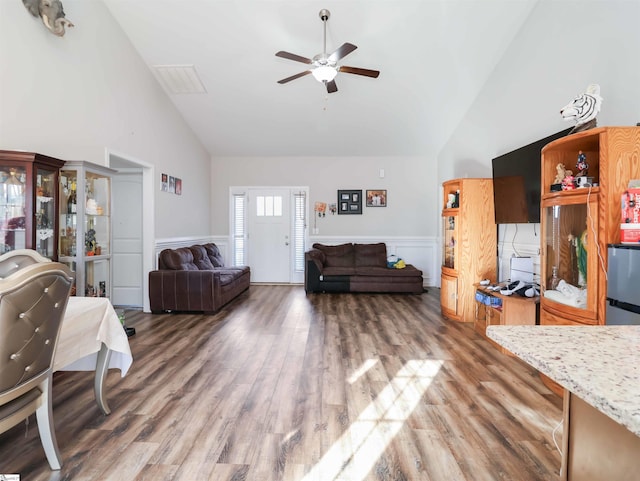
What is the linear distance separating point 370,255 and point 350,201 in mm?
1215

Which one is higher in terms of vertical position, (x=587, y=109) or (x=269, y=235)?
(x=587, y=109)

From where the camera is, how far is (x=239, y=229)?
698 cm

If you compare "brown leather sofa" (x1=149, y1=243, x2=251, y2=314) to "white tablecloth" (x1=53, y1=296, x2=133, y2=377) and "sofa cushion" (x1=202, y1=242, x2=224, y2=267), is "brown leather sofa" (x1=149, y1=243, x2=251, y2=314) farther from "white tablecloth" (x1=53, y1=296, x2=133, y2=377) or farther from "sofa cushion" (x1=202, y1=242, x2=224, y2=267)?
"white tablecloth" (x1=53, y1=296, x2=133, y2=377)

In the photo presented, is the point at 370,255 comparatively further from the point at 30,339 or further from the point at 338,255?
the point at 30,339

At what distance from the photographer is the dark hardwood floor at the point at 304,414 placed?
5.34 feet

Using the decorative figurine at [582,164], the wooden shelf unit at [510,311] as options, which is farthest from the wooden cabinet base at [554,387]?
the decorative figurine at [582,164]

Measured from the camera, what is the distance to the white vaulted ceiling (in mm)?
3748

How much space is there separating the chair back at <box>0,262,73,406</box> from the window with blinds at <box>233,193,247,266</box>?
5461 millimetres

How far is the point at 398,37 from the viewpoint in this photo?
4.07m

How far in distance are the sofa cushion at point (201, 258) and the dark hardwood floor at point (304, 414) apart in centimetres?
185

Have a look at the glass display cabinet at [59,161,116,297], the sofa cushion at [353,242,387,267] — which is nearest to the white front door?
the sofa cushion at [353,242,387,267]

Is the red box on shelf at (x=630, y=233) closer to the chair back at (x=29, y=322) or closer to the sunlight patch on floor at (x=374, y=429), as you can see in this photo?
the sunlight patch on floor at (x=374, y=429)

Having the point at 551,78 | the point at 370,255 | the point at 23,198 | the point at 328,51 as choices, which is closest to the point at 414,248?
the point at 370,255

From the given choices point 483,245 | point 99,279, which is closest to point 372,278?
point 483,245
